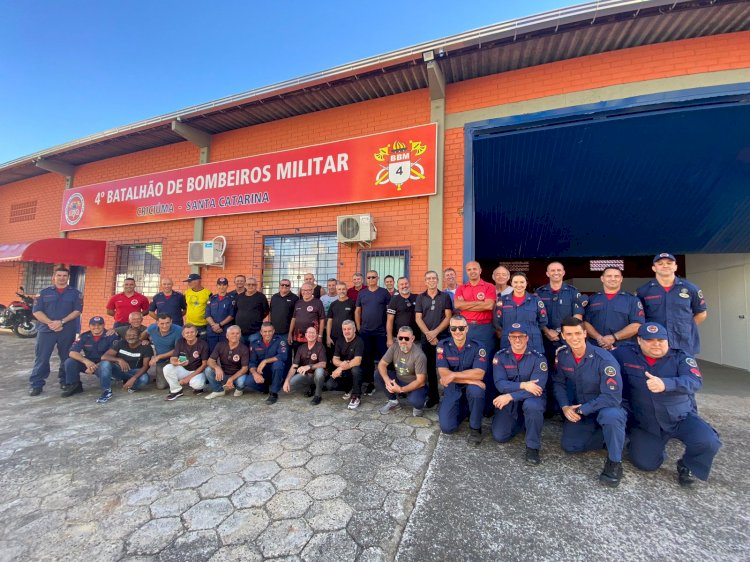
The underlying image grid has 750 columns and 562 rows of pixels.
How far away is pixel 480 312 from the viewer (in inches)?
150

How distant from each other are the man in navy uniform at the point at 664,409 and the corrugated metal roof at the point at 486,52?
14.0 feet

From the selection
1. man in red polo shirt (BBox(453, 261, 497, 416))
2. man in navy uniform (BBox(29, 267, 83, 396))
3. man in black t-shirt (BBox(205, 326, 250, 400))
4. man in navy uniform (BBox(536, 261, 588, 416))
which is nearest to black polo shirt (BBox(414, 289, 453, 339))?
man in red polo shirt (BBox(453, 261, 497, 416))

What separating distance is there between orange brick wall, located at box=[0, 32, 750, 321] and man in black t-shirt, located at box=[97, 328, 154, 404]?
212 centimetres

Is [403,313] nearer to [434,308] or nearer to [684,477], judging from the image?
[434,308]

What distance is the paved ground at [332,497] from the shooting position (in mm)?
1826

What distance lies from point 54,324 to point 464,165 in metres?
7.12

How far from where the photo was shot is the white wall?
6797 mm

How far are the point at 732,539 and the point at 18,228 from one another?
55.2ft

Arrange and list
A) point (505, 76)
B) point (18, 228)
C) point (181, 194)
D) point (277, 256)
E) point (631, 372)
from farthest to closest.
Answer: point (18, 228), point (181, 194), point (277, 256), point (505, 76), point (631, 372)

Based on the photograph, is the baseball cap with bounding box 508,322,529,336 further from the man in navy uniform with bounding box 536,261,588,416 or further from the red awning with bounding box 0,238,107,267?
the red awning with bounding box 0,238,107,267

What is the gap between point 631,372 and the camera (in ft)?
9.36

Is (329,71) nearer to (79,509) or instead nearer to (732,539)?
(79,509)

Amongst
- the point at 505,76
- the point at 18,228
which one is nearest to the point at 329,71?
the point at 505,76

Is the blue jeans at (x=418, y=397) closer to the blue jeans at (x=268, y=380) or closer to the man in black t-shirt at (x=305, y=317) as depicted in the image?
the man in black t-shirt at (x=305, y=317)
